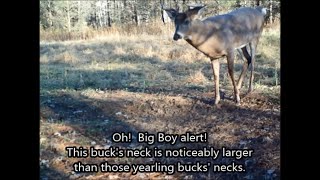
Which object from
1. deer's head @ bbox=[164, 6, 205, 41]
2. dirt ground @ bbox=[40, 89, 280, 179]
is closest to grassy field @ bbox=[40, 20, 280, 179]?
dirt ground @ bbox=[40, 89, 280, 179]

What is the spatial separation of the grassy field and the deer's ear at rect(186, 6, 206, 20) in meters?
0.22

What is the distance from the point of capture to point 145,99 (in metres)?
4.84

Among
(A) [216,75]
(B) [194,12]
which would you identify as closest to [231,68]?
(A) [216,75]

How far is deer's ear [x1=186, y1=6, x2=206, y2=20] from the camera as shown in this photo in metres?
4.50

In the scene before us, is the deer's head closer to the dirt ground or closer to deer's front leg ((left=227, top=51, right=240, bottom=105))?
deer's front leg ((left=227, top=51, right=240, bottom=105))

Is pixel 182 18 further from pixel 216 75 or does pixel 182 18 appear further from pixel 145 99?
pixel 145 99

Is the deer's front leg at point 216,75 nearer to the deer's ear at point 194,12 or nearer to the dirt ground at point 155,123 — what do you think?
the dirt ground at point 155,123

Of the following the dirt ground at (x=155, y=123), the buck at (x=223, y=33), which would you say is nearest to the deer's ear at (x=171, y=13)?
the buck at (x=223, y=33)

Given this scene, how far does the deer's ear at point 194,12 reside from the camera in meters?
4.50
